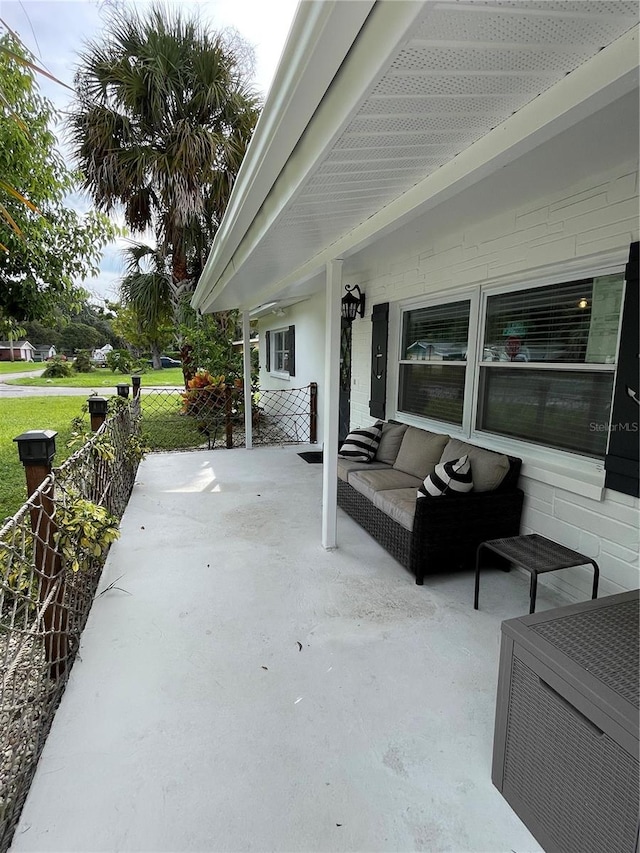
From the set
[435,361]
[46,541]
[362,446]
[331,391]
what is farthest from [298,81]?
[362,446]

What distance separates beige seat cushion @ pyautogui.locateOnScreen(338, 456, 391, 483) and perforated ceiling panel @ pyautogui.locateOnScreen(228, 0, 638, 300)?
8.27ft

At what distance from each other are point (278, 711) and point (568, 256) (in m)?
2.91

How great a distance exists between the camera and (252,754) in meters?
1.70

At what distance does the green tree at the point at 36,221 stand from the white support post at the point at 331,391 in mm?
2246

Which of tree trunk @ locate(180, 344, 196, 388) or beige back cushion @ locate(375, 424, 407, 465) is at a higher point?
tree trunk @ locate(180, 344, 196, 388)

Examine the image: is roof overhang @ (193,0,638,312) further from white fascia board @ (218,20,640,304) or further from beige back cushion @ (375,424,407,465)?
beige back cushion @ (375,424,407,465)

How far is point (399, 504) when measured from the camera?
3.15 metres

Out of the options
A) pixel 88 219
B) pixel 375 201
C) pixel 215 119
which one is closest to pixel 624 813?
pixel 375 201

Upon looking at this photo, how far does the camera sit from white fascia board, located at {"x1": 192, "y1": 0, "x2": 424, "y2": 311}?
3.42 feet

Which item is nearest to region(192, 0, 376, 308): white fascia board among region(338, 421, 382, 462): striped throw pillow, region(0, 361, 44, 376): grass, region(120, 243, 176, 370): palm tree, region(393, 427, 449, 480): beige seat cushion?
region(393, 427, 449, 480): beige seat cushion

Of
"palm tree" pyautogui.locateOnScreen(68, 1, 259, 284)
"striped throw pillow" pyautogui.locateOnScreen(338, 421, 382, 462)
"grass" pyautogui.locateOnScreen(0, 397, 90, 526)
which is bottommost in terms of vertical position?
"grass" pyautogui.locateOnScreen(0, 397, 90, 526)

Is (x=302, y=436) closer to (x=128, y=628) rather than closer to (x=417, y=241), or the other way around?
(x=417, y=241)

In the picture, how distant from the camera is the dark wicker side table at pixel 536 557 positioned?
235cm

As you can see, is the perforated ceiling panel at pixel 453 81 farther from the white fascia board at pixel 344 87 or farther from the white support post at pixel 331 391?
the white support post at pixel 331 391
